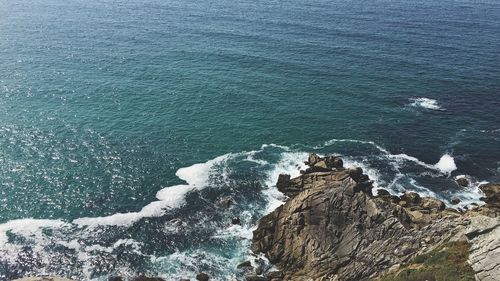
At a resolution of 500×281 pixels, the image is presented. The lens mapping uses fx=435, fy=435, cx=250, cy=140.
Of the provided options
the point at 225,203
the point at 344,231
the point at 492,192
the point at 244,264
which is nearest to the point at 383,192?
the point at 344,231

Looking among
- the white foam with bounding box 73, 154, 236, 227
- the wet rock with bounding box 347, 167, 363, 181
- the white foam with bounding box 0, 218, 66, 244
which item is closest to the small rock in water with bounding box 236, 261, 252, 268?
the white foam with bounding box 73, 154, 236, 227

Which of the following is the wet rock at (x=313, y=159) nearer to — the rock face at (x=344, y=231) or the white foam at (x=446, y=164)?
the rock face at (x=344, y=231)

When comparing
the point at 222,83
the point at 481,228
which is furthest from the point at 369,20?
the point at 481,228

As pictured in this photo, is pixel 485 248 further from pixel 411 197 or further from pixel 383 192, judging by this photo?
pixel 383 192

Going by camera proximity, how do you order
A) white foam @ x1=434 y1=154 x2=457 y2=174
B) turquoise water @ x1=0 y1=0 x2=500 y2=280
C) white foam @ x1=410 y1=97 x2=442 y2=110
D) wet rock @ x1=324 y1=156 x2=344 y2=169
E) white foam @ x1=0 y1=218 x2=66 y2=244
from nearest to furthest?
white foam @ x1=0 y1=218 x2=66 y2=244
turquoise water @ x1=0 y1=0 x2=500 y2=280
wet rock @ x1=324 y1=156 x2=344 y2=169
white foam @ x1=434 y1=154 x2=457 y2=174
white foam @ x1=410 y1=97 x2=442 y2=110

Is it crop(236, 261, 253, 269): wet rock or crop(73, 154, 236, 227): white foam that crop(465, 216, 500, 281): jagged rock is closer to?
crop(236, 261, 253, 269): wet rock

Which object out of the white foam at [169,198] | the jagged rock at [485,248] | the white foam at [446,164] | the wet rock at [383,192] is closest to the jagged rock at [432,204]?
the wet rock at [383,192]
